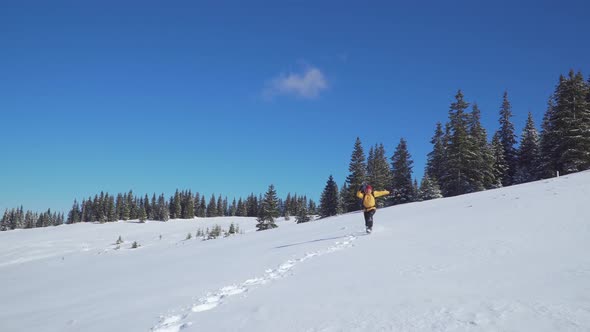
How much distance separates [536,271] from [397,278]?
1965mm

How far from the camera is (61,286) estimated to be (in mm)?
11828

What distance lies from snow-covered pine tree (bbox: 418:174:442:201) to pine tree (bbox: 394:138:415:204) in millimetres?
10672

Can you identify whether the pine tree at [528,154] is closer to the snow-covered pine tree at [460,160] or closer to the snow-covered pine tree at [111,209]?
the snow-covered pine tree at [460,160]

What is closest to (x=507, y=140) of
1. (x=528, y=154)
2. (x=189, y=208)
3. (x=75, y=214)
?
(x=528, y=154)

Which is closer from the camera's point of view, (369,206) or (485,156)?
(369,206)

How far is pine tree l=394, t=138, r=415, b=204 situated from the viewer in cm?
5016

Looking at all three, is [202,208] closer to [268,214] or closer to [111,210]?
[111,210]

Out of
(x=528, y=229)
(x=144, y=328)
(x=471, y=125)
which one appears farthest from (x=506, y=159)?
(x=144, y=328)

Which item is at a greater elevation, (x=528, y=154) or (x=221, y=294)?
(x=528, y=154)

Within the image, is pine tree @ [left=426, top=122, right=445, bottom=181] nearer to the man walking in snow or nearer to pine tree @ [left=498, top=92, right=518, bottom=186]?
pine tree @ [left=498, top=92, right=518, bottom=186]

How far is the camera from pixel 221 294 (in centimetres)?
639

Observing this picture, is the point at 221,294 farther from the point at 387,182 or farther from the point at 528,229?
the point at 387,182

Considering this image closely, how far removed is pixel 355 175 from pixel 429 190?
1368 cm

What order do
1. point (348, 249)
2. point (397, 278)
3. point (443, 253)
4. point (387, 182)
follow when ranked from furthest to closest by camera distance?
1. point (387, 182)
2. point (348, 249)
3. point (443, 253)
4. point (397, 278)
